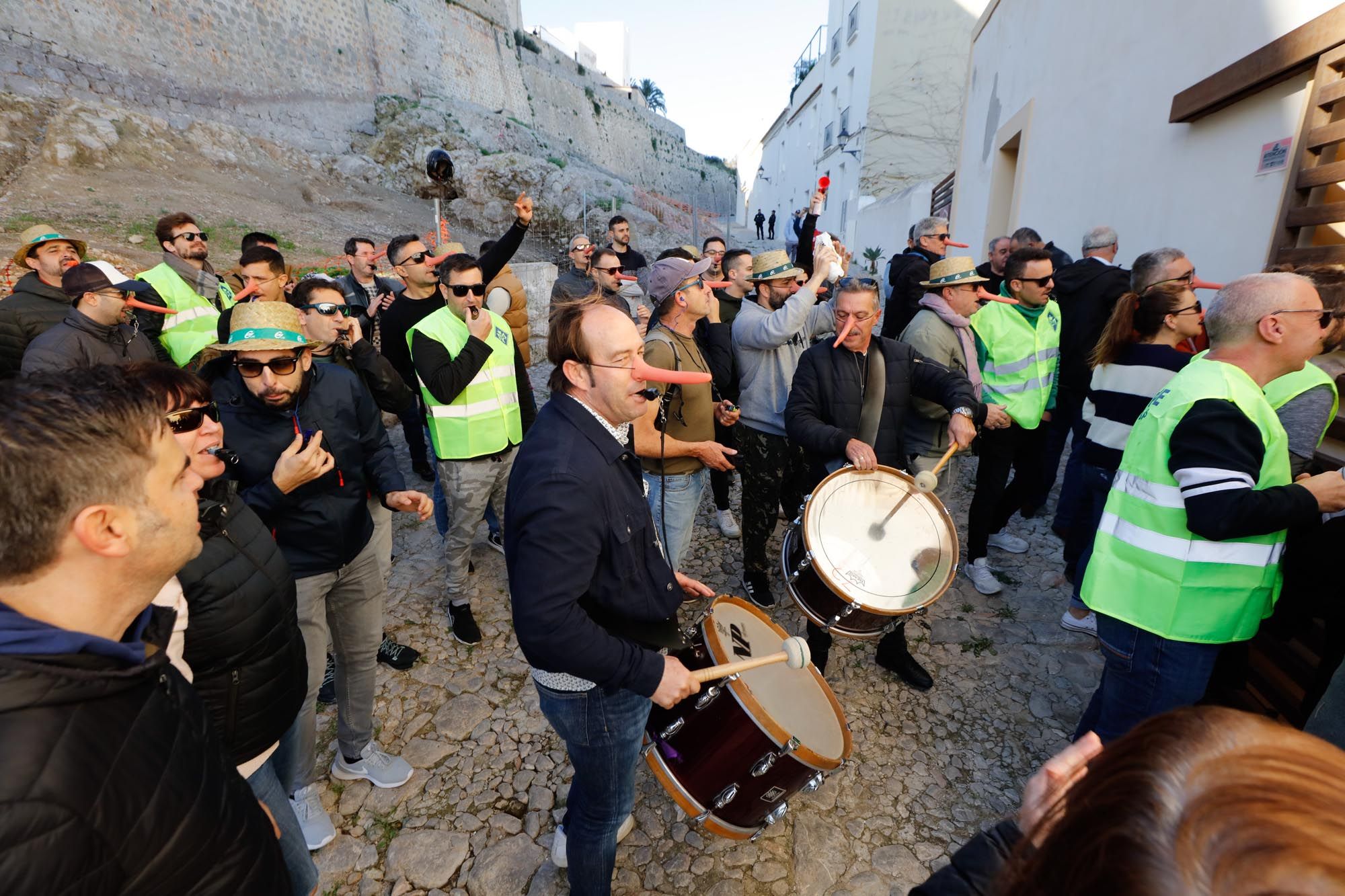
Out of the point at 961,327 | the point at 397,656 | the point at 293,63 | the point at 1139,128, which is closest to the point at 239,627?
the point at 397,656

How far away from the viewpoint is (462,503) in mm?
3746

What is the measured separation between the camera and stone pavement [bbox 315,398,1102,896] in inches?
95.8

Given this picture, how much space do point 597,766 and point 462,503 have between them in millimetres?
2188

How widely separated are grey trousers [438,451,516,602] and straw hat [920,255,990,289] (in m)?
2.94

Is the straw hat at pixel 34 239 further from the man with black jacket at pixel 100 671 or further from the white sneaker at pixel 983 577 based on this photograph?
the white sneaker at pixel 983 577

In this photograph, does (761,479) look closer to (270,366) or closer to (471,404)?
(471,404)

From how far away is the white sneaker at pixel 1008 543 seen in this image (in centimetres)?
464

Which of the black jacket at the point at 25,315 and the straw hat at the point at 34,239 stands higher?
the straw hat at the point at 34,239

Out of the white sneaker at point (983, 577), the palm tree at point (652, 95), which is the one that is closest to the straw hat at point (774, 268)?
the white sneaker at point (983, 577)

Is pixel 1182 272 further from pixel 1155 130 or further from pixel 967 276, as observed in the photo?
pixel 1155 130

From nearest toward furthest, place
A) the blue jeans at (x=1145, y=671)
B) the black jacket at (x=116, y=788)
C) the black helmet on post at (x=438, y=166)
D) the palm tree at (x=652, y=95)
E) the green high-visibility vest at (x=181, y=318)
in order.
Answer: the black jacket at (x=116, y=788) → the blue jeans at (x=1145, y=671) → the green high-visibility vest at (x=181, y=318) → the black helmet on post at (x=438, y=166) → the palm tree at (x=652, y=95)

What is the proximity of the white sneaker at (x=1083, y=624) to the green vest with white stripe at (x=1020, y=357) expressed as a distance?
3.96ft

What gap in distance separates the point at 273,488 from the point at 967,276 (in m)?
3.76

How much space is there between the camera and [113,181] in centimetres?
1389
